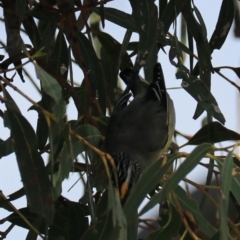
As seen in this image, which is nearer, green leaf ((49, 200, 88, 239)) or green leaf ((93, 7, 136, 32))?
green leaf ((49, 200, 88, 239))

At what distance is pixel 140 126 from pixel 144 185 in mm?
953

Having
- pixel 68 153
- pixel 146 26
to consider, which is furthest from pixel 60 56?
pixel 68 153

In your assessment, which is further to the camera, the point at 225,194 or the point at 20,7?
the point at 20,7

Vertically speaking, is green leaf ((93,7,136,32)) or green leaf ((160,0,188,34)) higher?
green leaf ((160,0,188,34))

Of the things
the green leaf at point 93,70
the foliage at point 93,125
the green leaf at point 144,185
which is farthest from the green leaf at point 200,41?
the green leaf at point 144,185

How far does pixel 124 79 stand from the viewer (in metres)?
2.05

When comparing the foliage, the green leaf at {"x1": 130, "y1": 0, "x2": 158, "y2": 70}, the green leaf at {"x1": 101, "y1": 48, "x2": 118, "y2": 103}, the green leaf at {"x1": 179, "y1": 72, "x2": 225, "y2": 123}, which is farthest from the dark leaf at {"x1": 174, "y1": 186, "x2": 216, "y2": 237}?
the green leaf at {"x1": 101, "y1": 48, "x2": 118, "y2": 103}

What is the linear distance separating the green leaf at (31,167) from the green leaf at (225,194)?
36 cm

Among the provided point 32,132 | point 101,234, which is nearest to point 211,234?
point 101,234

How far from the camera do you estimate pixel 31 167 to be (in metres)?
1.43

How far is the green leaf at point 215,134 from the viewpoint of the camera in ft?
5.77

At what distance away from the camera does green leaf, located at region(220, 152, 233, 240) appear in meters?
1.17

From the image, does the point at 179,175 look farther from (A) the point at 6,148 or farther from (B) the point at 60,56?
(B) the point at 60,56

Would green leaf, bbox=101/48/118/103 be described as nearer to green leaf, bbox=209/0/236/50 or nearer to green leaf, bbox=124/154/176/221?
green leaf, bbox=209/0/236/50
